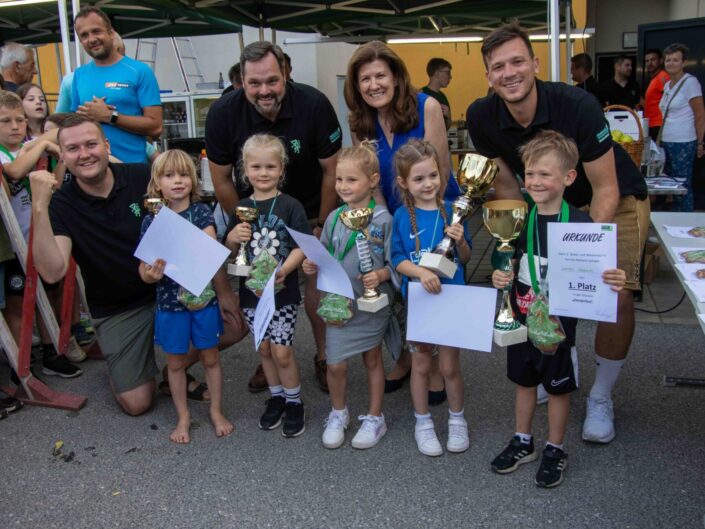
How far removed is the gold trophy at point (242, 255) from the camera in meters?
2.86

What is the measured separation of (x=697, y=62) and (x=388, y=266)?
27.0 ft

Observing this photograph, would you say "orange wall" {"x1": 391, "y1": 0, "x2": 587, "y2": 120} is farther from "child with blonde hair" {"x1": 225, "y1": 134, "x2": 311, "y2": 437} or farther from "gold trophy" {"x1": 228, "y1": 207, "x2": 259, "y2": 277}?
"gold trophy" {"x1": 228, "y1": 207, "x2": 259, "y2": 277}

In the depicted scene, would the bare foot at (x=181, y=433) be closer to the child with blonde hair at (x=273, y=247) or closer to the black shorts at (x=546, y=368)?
the child with blonde hair at (x=273, y=247)

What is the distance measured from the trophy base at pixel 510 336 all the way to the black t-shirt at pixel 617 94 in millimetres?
7401

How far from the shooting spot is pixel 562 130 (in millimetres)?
2693

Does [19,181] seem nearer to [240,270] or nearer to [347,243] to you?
[240,270]

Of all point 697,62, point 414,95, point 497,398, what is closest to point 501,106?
point 414,95

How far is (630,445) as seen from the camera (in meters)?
2.84

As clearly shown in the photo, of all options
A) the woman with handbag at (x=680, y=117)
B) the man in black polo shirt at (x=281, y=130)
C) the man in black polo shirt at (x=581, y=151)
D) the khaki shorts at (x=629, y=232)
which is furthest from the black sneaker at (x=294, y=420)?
the woman with handbag at (x=680, y=117)

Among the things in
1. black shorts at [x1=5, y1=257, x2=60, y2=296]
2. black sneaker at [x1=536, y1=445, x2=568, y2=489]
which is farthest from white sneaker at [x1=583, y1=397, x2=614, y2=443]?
black shorts at [x1=5, y1=257, x2=60, y2=296]

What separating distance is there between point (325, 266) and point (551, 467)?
1251mm

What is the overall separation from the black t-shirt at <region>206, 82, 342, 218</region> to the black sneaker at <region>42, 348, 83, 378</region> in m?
1.66

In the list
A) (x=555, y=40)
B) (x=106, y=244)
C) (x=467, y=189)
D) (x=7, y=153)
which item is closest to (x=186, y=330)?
(x=106, y=244)

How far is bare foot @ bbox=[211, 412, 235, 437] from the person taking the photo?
3.13 m
